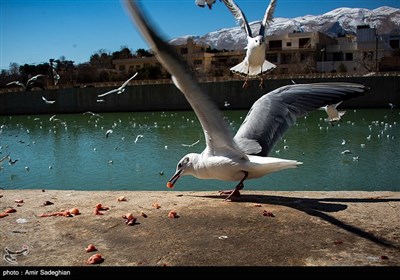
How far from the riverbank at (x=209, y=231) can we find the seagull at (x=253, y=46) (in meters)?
5.93

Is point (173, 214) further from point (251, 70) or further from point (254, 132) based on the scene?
point (251, 70)

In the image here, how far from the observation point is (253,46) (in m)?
10.0

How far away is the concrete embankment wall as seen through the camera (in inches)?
1250

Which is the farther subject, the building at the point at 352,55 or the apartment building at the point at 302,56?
the apartment building at the point at 302,56

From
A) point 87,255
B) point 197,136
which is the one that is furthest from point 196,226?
point 197,136

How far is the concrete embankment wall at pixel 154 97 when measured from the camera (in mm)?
31750

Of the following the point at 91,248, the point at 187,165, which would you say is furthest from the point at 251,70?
the point at 91,248

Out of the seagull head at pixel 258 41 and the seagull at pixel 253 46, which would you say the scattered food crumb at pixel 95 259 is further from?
the seagull head at pixel 258 41

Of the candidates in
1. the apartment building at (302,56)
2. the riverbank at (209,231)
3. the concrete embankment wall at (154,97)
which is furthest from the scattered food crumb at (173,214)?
the apartment building at (302,56)

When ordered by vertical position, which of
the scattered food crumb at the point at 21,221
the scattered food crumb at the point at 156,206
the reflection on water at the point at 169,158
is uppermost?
the scattered food crumb at the point at 21,221

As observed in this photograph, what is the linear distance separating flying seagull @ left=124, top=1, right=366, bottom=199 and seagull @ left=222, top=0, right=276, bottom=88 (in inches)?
196

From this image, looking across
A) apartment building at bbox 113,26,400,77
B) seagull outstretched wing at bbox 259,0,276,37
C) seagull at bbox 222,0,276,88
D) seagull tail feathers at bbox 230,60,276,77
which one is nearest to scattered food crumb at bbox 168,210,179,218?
seagull at bbox 222,0,276,88

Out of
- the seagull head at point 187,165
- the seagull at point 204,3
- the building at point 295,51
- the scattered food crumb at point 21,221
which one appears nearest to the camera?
the scattered food crumb at point 21,221

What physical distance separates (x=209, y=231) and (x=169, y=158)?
1092 centimetres
